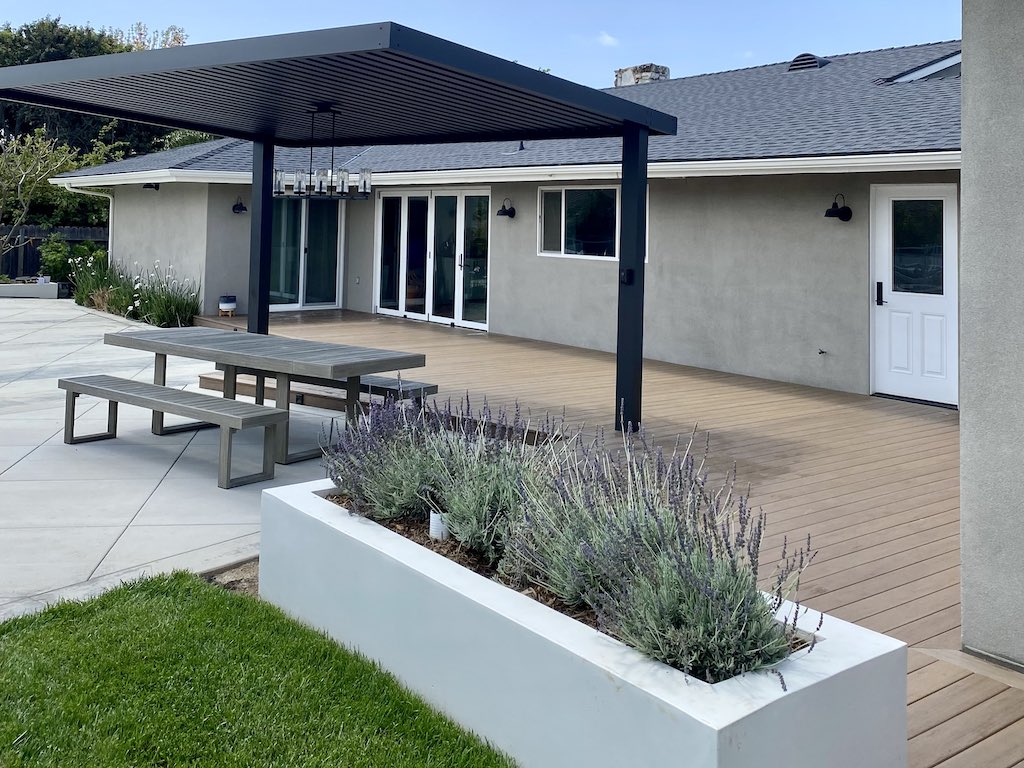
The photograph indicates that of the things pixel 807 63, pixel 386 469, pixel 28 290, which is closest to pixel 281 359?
pixel 386 469

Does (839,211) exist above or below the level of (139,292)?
above

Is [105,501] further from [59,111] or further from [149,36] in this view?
[149,36]

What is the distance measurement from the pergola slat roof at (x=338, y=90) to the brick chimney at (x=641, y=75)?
10.3 m

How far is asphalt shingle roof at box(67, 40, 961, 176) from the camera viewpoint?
9.50 meters

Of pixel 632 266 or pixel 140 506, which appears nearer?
pixel 140 506

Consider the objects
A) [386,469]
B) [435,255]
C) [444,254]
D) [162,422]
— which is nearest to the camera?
[386,469]

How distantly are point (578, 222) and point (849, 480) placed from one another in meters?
7.77

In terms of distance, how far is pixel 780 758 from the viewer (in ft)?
7.24

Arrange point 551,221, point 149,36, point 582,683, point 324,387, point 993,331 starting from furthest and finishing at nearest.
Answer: point 149,36 < point 551,221 < point 324,387 < point 993,331 < point 582,683

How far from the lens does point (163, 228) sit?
16938 mm

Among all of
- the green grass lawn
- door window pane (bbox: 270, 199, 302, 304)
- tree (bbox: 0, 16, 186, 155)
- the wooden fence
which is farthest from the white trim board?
tree (bbox: 0, 16, 186, 155)

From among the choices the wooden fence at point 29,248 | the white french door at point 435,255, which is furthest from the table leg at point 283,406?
the wooden fence at point 29,248

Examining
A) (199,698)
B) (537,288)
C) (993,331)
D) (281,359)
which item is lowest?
(199,698)

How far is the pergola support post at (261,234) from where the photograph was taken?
8.81 metres
